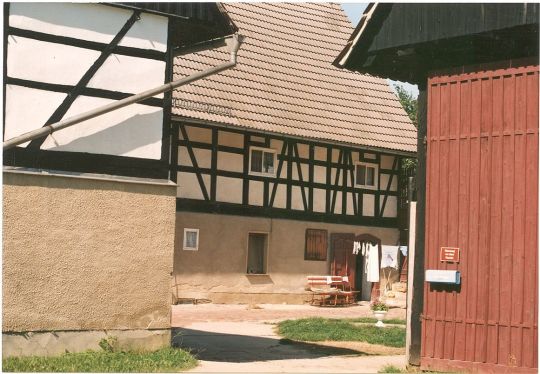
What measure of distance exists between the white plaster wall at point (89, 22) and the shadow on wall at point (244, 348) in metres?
4.65

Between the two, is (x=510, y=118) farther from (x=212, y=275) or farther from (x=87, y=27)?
(x=212, y=275)

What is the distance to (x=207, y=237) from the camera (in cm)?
2281

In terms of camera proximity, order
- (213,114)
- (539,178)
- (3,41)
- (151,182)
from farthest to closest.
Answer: (213,114), (151,182), (3,41), (539,178)

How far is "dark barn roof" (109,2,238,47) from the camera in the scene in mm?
11828

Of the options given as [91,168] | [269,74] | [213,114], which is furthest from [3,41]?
[269,74]

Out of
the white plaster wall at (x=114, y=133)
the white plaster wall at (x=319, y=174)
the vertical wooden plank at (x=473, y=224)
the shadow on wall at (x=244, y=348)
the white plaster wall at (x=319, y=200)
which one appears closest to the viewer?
the vertical wooden plank at (x=473, y=224)

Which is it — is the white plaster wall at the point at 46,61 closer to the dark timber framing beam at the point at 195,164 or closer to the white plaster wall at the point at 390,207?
A: the dark timber framing beam at the point at 195,164

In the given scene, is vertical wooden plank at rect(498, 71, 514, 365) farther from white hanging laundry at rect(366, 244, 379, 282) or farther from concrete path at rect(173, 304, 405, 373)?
white hanging laundry at rect(366, 244, 379, 282)

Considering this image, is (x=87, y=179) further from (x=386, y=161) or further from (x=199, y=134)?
(x=386, y=161)

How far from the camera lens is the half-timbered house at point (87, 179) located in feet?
34.8

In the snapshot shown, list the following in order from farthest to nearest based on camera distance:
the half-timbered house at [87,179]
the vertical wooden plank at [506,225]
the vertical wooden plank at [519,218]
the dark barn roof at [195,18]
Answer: the dark barn roof at [195,18]
the half-timbered house at [87,179]
the vertical wooden plank at [506,225]
the vertical wooden plank at [519,218]

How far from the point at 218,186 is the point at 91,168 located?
11.9m

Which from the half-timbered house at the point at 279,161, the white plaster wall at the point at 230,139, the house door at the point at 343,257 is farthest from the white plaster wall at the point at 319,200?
the white plaster wall at the point at 230,139

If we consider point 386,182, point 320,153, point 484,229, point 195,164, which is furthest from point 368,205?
point 484,229
